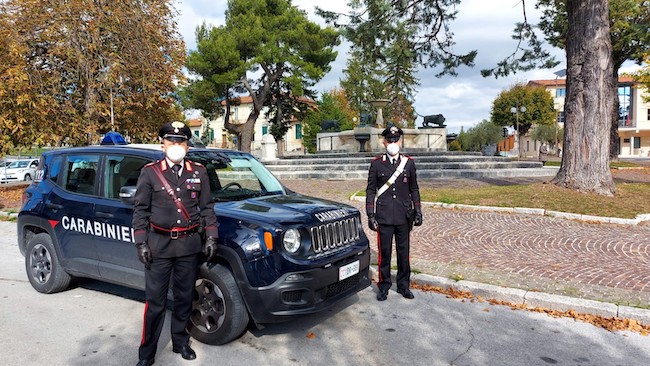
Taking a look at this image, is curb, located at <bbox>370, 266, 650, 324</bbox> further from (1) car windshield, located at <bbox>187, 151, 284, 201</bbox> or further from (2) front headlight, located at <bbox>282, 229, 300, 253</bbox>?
(2) front headlight, located at <bbox>282, 229, 300, 253</bbox>

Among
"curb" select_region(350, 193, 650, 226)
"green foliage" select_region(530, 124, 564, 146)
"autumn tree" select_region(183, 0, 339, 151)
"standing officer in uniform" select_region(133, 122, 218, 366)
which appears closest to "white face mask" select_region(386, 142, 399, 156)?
"standing officer in uniform" select_region(133, 122, 218, 366)

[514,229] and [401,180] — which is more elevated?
[401,180]

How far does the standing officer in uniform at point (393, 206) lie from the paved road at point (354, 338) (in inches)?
13.7

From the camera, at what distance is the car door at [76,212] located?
15.6 ft

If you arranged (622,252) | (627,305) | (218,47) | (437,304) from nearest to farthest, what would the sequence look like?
(627,305) → (437,304) → (622,252) → (218,47)

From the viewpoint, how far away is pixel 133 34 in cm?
1625

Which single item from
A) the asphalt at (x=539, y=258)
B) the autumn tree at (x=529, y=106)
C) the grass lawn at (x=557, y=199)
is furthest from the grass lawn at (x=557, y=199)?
the autumn tree at (x=529, y=106)

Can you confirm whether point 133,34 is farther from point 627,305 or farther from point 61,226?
point 627,305

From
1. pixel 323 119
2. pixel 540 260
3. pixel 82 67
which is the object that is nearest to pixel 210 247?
pixel 540 260

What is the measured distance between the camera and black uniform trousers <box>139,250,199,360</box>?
11.4ft

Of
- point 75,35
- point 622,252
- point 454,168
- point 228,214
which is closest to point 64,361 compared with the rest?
point 228,214

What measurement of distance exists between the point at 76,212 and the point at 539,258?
237 inches

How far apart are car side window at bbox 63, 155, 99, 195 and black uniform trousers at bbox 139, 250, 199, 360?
1855 millimetres

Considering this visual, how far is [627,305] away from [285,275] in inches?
139
